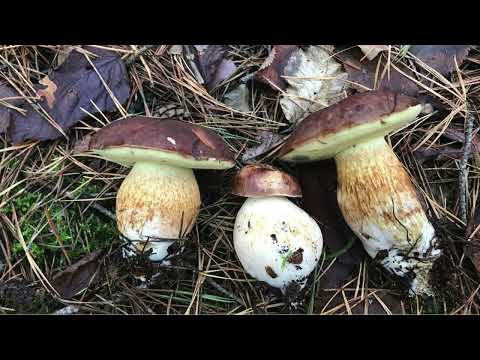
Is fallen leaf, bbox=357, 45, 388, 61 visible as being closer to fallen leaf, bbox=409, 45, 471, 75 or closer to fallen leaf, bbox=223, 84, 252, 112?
fallen leaf, bbox=409, 45, 471, 75

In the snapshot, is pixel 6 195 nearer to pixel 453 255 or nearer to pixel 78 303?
pixel 78 303

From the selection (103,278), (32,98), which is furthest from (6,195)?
(103,278)

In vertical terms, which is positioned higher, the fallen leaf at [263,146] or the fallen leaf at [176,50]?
the fallen leaf at [176,50]

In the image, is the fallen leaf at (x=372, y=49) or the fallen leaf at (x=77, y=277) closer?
the fallen leaf at (x=77, y=277)

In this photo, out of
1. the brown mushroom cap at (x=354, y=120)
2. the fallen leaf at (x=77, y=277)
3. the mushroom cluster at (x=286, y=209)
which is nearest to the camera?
the brown mushroom cap at (x=354, y=120)

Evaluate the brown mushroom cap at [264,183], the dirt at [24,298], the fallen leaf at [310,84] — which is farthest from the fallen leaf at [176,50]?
the dirt at [24,298]

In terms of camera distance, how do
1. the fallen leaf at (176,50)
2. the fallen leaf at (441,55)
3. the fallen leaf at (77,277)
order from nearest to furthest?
the fallen leaf at (77,277) → the fallen leaf at (441,55) → the fallen leaf at (176,50)

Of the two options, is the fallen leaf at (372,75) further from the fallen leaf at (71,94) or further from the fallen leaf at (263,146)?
the fallen leaf at (71,94)
